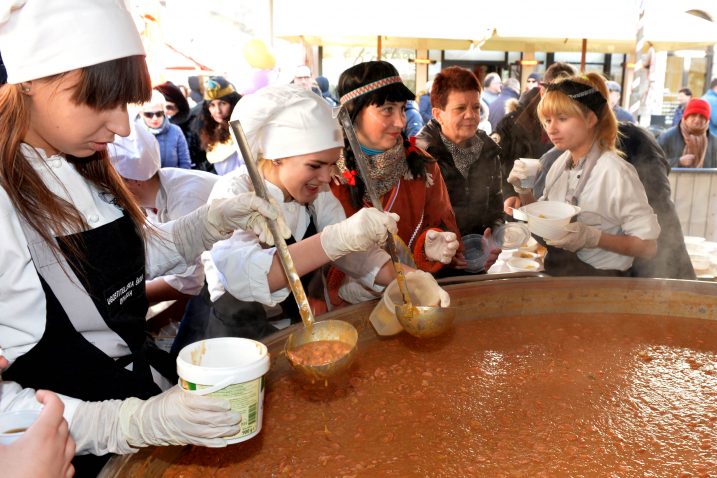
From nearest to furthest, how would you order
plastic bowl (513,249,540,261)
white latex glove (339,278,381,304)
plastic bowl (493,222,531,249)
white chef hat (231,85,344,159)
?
1. white chef hat (231,85,344,159)
2. white latex glove (339,278,381,304)
3. plastic bowl (493,222,531,249)
4. plastic bowl (513,249,540,261)

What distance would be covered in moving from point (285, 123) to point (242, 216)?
47cm

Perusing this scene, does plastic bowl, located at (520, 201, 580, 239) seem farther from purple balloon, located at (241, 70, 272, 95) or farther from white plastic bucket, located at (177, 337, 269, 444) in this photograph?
purple balloon, located at (241, 70, 272, 95)

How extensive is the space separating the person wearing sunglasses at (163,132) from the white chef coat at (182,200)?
81.6 inches

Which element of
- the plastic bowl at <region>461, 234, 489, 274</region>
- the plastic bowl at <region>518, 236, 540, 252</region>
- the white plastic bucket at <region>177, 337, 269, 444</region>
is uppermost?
the white plastic bucket at <region>177, 337, 269, 444</region>

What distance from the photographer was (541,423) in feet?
5.09

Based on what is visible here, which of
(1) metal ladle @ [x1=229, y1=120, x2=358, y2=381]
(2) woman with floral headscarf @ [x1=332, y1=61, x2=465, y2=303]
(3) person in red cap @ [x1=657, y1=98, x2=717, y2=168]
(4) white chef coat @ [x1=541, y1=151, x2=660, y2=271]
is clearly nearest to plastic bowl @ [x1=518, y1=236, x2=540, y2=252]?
(4) white chef coat @ [x1=541, y1=151, x2=660, y2=271]

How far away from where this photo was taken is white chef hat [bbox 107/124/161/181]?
3.06m

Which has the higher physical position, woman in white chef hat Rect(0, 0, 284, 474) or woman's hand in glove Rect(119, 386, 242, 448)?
woman in white chef hat Rect(0, 0, 284, 474)

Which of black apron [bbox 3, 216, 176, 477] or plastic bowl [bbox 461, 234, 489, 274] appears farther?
plastic bowl [bbox 461, 234, 489, 274]

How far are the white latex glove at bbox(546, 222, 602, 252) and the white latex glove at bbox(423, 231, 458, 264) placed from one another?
1.88 feet

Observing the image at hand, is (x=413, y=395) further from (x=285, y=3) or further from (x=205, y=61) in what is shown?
(x=205, y=61)

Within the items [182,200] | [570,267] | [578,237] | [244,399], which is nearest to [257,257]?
[244,399]

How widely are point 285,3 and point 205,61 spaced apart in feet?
12.7

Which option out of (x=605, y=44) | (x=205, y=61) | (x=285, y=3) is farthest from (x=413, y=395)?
(x=205, y=61)
